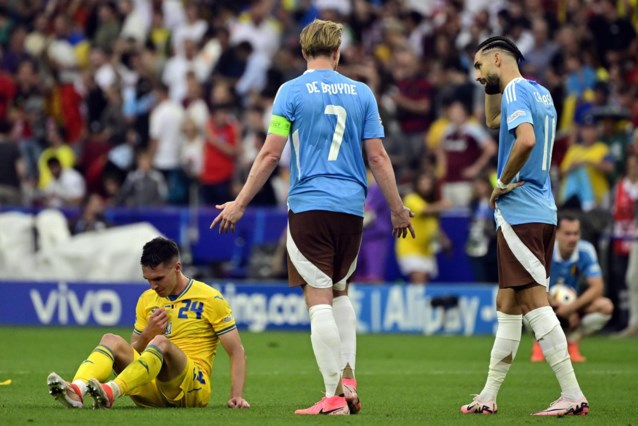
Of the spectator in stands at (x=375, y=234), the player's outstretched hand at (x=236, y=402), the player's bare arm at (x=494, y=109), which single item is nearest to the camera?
the player's outstretched hand at (x=236, y=402)

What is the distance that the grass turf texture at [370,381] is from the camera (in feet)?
28.4

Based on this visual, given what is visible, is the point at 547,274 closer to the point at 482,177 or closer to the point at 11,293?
the point at 482,177

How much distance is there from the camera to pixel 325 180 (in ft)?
29.3

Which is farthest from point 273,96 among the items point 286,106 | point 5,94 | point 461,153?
point 286,106

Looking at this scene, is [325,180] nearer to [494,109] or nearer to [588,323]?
[494,109]

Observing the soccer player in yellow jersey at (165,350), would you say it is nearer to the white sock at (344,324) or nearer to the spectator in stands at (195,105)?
the white sock at (344,324)

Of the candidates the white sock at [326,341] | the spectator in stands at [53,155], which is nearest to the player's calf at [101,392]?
the white sock at [326,341]

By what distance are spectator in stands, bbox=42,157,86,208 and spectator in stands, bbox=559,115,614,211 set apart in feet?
26.8

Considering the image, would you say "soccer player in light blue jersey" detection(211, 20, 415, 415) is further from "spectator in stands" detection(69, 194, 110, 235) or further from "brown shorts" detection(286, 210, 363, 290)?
"spectator in stands" detection(69, 194, 110, 235)

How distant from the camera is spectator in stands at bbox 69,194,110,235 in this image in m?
21.2

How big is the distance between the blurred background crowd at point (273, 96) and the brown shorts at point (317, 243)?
9.72 m

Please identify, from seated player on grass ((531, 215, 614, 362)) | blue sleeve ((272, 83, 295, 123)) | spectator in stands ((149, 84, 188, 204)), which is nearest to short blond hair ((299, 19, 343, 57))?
blue sleeve ((272, 83, 295, 123))

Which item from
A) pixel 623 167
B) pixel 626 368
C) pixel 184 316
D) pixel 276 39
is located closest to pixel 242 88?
pixel 276 39

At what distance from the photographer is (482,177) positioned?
19672 mm
